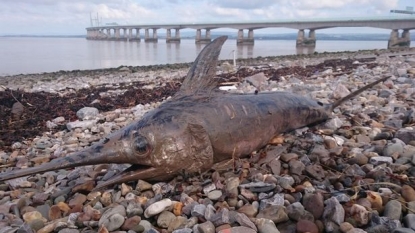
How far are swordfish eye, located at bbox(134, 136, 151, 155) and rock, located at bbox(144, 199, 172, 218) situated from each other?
0.58 meters

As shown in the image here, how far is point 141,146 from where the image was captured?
343 centimetres

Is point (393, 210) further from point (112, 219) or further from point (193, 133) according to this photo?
point (112, 219)

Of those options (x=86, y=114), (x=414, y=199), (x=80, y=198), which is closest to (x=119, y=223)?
(x=80, y=198)

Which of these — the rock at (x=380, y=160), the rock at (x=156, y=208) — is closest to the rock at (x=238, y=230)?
the rock at (x=156, y=208)

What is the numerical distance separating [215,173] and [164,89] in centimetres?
700

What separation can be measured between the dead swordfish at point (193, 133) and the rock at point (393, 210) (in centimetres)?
168

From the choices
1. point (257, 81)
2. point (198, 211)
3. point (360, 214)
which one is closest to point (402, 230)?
point (360, 214)

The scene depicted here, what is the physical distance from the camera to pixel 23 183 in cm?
397

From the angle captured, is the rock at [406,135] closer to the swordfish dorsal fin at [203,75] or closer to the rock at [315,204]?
the rock at [315,204]

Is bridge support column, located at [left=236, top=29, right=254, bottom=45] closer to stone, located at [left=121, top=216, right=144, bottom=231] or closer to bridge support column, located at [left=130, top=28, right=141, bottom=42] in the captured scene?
bridge support column, located at [left=130, top=28, right=141, bottom=42]

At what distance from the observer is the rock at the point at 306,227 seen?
106 inches

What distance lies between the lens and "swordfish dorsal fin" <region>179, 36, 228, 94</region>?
432 centimetres

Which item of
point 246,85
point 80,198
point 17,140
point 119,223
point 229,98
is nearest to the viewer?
point 119,223

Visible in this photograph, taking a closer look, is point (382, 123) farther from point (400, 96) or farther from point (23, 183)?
point (23, 183)
